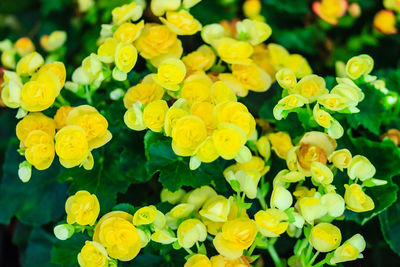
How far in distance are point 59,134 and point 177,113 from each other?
18 cm

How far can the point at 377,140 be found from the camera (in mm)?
865

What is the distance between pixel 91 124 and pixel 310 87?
0.36 m

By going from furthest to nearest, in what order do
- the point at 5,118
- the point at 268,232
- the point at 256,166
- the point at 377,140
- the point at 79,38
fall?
1. the point at 79,38
2. the point at 5,118
3. the point at 377,140
4. the point at 256,166
5. the point at 268,232

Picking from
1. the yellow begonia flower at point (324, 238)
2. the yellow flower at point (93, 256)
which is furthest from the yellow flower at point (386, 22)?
the yellow flower at point (93, 256)

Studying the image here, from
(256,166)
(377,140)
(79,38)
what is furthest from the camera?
(79,38)

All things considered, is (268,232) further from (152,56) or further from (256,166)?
(152,56)

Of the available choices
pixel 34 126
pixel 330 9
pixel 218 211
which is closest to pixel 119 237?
pixel 218 211

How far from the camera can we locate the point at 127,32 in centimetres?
75

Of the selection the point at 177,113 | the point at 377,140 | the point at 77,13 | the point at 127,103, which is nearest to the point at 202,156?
the point at 177,113

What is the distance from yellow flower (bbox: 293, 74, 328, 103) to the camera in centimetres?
71

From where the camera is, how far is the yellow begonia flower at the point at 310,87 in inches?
28.0

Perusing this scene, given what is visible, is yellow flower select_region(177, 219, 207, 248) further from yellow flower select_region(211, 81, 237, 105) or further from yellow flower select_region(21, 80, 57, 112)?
yellow flower select_region(21, 80, 57, 112)

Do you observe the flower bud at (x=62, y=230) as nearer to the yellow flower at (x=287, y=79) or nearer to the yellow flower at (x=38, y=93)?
the yellow flower at (x=38, y=93)

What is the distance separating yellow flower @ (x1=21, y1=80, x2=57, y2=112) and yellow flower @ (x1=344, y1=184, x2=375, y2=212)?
482 millimetres
